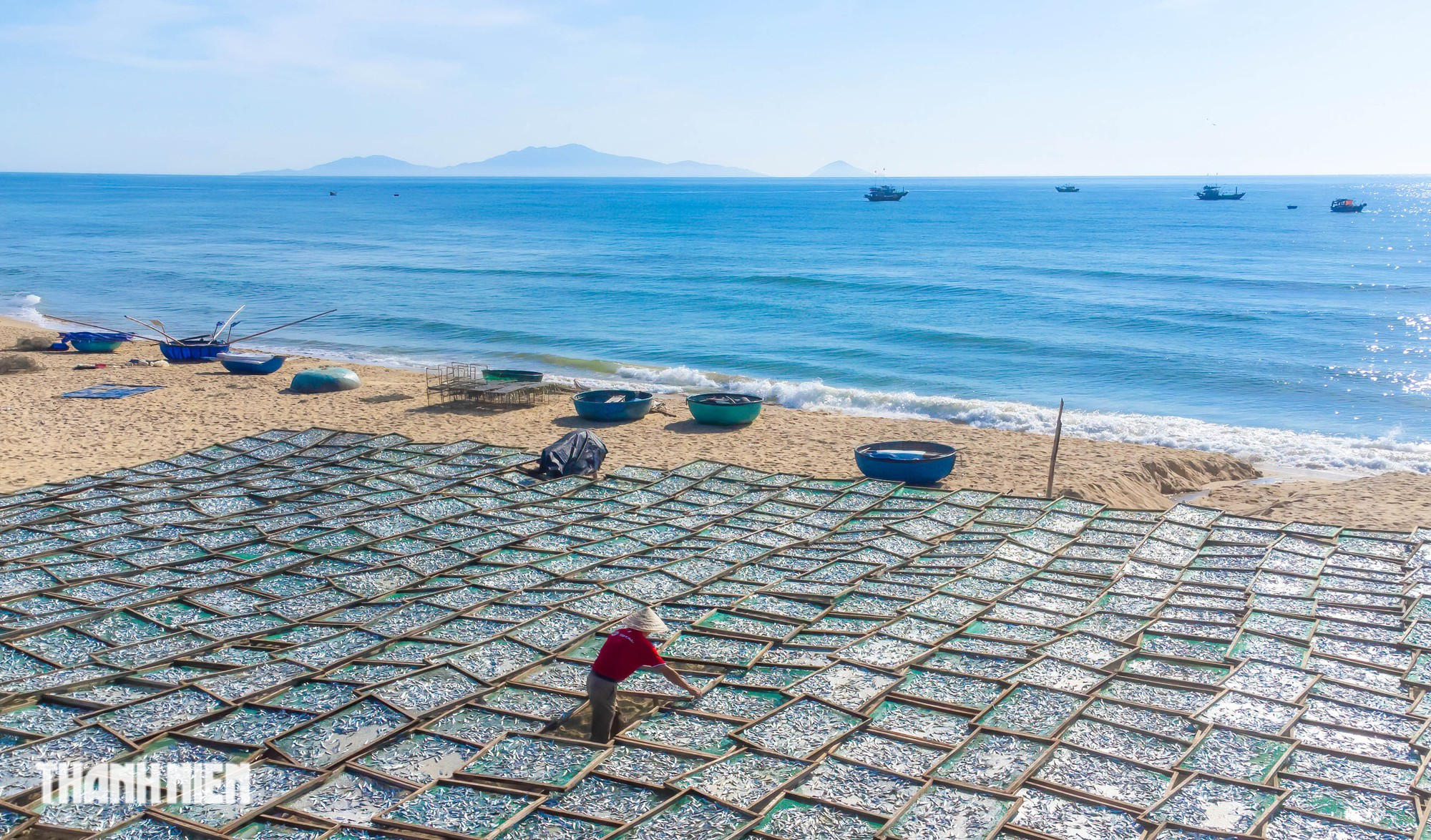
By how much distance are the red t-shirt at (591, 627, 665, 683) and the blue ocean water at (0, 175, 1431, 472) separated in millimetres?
15729

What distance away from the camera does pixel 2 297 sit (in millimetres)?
39938

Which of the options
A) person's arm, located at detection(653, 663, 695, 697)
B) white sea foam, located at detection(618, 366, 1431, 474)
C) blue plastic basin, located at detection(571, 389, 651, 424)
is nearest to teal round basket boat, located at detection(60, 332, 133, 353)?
blue plastic basin, located at detection(571, 389, 651, 424)

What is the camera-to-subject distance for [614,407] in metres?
18.7

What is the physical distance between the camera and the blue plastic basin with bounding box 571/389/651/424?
1872 centimetres

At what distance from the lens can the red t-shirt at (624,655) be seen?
647cm

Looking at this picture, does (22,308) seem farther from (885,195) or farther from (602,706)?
(885,195)

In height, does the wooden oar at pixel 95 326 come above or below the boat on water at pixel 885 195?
below

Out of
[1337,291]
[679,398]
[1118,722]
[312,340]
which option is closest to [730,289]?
[312,340]

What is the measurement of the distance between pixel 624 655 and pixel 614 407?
1246cm

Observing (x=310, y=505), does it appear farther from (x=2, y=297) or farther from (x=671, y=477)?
(x=2, y=297)

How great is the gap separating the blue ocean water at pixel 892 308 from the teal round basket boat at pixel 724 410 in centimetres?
433

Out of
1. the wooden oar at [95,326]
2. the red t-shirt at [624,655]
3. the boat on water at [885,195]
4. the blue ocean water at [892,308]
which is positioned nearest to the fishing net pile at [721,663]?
the red t-shirt at [624,655]

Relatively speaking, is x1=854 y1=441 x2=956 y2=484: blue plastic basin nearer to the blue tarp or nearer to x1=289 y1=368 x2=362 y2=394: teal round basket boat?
x1=289 y1=368 x2=362 y2=394: teal round basket boat

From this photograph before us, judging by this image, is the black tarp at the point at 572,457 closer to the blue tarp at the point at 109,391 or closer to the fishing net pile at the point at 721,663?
the fishing net pile at the point at 721,663
